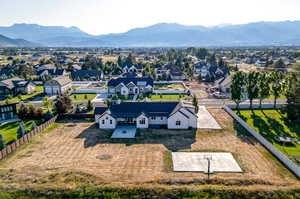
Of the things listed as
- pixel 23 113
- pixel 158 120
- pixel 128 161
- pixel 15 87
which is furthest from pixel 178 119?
pixel 15 87

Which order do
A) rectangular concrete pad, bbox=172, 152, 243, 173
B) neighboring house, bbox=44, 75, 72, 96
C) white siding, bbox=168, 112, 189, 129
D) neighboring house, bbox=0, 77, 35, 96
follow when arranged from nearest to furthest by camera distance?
1. rectangular concrete pad, bbox=172, 152, 243, 173
2. white siding, bbox=168, 112, 189, 129
3. neighboring house, bbox=0, 77, 35, 96
4. neighboring house, bbox=44, 75, 72, 96

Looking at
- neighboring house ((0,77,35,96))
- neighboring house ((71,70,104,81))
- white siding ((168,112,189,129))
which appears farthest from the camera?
neighboring house ((71,70,104,81))

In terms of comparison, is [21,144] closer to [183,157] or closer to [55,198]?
[55,198]

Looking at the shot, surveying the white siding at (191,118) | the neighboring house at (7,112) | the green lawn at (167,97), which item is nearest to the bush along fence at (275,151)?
the white siding at (191,118)

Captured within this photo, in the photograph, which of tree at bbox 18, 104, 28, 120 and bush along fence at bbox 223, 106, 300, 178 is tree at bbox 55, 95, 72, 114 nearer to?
tree at bbox 18, 104, 28, 120

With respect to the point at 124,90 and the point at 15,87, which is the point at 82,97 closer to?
the point at 124,90

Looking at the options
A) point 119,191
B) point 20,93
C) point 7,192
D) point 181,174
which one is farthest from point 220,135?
point 20,93

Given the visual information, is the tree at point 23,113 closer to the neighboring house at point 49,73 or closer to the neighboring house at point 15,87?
the neighboring house at point 15,87

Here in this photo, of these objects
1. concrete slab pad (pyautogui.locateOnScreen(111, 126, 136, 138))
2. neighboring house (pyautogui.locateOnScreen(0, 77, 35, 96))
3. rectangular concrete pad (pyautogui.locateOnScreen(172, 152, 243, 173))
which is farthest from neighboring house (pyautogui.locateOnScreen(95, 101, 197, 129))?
neighboring house (pyautogui.locateOnScreen(0, 77, 35, 96))
